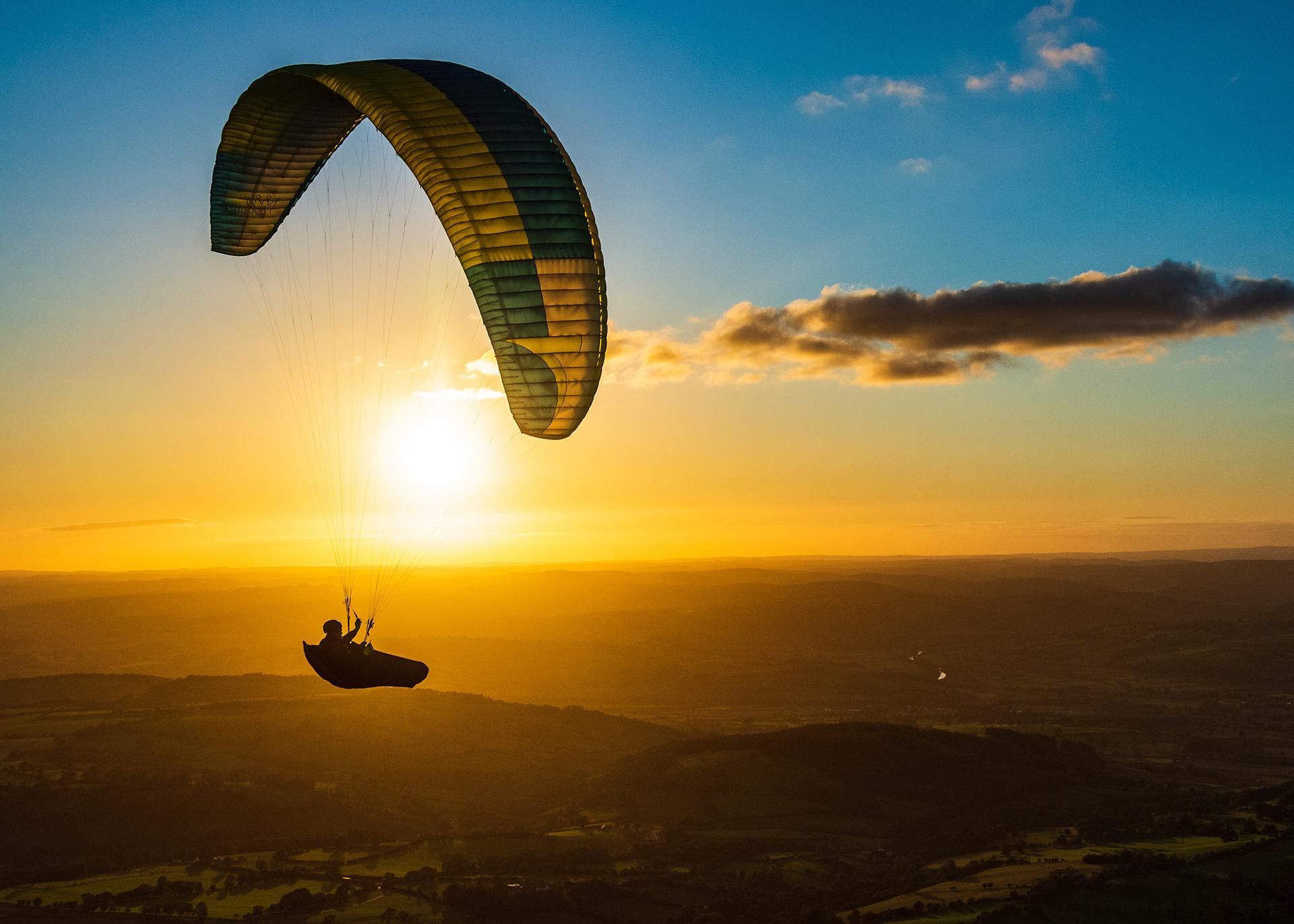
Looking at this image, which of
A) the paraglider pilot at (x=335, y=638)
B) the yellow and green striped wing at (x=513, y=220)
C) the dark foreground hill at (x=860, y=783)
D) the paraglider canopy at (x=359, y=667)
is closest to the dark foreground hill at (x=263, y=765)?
the dark foreground hill at (x=860, y=783)

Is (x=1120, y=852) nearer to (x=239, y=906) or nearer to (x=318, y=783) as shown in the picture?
(x=239, y=906)

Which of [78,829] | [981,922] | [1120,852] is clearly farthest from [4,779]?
[1120,852]

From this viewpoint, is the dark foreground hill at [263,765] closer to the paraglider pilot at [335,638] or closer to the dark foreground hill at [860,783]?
the dark foreground hill at [860,783]

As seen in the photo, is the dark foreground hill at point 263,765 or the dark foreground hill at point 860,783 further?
the dark foreground hill at point 860,783

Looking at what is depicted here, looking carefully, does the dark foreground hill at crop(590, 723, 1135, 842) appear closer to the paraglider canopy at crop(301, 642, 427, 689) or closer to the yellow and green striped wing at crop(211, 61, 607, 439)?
the paraglider canopy at crop(301, 642, 427, 689)

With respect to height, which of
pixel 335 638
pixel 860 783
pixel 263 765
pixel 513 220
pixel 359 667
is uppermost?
pixel 513 220

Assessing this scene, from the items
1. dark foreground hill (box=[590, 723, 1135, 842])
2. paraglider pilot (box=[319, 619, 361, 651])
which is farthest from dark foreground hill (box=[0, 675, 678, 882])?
paraglider pilot (box=[319, 619, 361, 651])

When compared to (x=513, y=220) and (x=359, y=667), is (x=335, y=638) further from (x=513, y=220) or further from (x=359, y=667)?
(x=513, y=220)

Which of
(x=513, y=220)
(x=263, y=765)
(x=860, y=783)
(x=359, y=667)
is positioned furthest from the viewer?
(x=263, y=765)

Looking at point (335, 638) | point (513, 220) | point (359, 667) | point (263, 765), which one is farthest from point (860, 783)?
point (513, 220)

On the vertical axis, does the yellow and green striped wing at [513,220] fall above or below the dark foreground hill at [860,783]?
above
